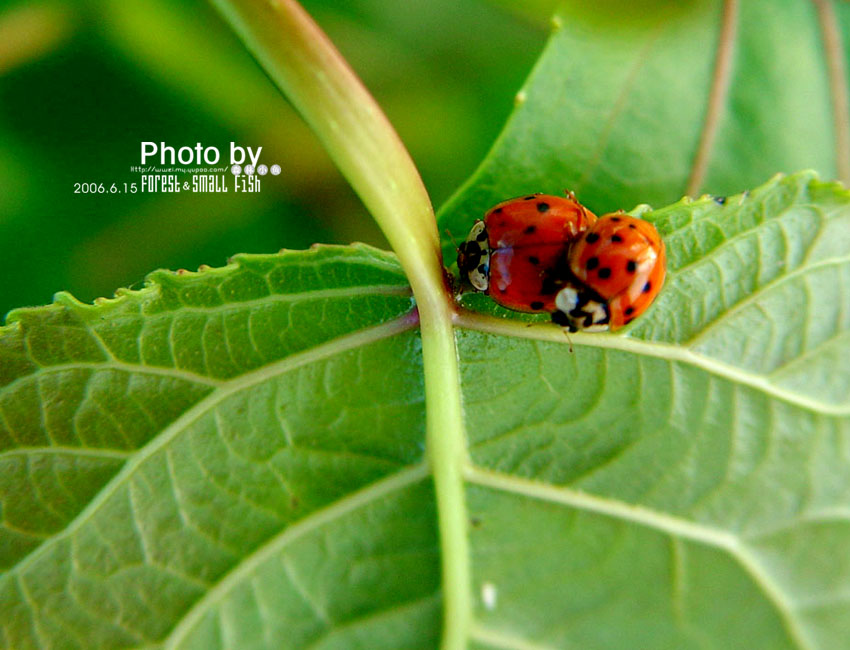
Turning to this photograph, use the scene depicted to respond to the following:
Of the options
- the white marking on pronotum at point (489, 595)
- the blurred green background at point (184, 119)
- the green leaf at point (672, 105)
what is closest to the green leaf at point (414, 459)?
the white marking on pronotum at point (489, 595)

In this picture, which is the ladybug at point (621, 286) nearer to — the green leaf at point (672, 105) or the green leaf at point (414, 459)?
the green leaf at point (414, 459)

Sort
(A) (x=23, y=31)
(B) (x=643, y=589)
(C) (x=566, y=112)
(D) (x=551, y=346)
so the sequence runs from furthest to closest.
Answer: (A) (x=23, y=31) → (C) (x=566, y=112) → (D) (x=551, y=346) → (B) (x=643, y=589)

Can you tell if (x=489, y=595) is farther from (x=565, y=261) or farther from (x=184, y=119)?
(x=184, y=119)

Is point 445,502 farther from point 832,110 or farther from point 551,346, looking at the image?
point 832,110

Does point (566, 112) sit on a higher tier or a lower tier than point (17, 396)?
higher

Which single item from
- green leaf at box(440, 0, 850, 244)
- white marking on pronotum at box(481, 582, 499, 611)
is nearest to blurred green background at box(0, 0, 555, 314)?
green leaf at box(440, 0, 850, 244)

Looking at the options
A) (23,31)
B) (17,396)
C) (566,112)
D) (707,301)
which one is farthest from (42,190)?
(707,301)

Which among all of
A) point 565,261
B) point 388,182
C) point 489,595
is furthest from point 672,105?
point 489,595
